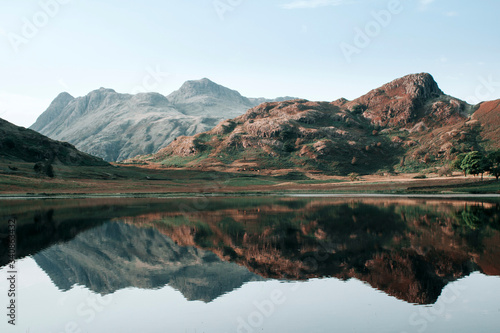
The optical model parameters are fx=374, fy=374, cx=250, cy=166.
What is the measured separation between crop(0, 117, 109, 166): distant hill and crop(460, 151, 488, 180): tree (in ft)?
513

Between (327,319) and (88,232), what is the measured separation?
31334 mm

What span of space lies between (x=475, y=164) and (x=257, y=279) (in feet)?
Result: 327

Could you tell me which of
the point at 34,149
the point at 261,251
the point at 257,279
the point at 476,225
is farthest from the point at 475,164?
the point at 34,149

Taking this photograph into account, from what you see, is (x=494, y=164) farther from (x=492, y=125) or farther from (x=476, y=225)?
(x=492, y=125)

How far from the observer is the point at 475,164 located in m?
102

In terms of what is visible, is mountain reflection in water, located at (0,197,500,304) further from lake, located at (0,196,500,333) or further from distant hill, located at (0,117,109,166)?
distant hill, located at (0,117,109,166)

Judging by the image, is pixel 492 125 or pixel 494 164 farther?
pixel 492 125

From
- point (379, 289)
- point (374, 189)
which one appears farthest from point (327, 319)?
point (374, 189)

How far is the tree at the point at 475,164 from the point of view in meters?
100

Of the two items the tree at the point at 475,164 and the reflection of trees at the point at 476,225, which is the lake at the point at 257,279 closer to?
the reflection of trees at the point at 476,225

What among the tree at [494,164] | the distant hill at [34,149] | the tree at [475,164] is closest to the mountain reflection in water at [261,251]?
the tree at [494,164]

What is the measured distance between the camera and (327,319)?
1628 cm

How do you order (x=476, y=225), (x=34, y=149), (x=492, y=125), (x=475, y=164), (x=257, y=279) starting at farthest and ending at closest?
(x=492, y=125) → (x=34, y=149) → (x=475, y=164) → (x=476, y=225) → (x=257, y=279)

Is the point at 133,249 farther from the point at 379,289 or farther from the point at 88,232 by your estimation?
the point at 379,289
